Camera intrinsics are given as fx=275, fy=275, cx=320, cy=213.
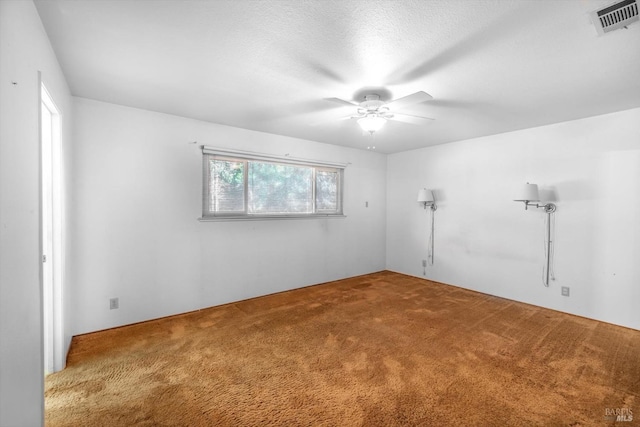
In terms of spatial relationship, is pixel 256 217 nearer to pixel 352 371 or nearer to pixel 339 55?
pixel 352 371

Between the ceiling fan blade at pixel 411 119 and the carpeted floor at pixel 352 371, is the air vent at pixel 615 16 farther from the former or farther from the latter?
the carpeted floor at pixel 352 371

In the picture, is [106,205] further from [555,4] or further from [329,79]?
[555,4]

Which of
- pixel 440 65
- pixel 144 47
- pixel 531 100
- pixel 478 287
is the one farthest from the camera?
pixel 478 287

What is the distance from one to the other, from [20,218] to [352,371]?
2.27 metres

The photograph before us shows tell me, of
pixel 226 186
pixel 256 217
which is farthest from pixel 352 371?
pixel 226 186

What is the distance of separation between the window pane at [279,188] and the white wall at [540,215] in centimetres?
208

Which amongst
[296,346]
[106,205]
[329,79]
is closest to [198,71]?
[329,79]

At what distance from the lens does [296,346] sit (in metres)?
2.61

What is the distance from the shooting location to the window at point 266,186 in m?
3.66

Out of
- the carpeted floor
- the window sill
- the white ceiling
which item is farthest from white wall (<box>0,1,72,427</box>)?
the window sill

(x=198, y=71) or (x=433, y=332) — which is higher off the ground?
(x=198, y=71)

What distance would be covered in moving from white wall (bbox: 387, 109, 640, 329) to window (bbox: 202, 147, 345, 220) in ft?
5.71

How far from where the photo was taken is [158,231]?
324 cm

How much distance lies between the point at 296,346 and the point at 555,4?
3.04 metres
